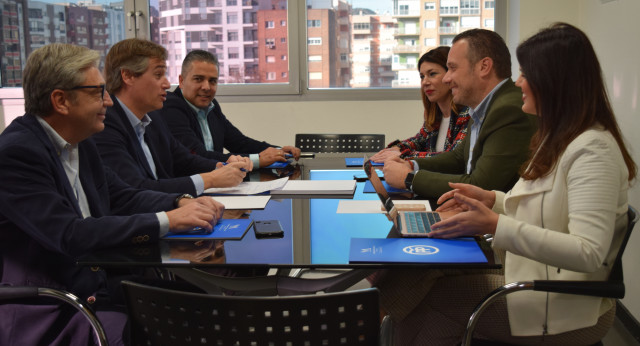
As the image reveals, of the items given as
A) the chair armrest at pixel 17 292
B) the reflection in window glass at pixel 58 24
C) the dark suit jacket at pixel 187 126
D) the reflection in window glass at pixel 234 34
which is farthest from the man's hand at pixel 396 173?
the reflection in window glass at pixel 58 24

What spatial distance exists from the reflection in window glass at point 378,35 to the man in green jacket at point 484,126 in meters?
2.65

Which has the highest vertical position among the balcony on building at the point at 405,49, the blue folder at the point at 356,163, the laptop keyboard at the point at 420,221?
the balcony on building at the point at 405,49

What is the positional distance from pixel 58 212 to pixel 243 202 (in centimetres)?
75

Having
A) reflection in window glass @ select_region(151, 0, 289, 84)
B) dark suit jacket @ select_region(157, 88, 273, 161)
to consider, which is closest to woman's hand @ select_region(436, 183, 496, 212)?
dark suit jacket @ select_region(157, 88, 273, 161)

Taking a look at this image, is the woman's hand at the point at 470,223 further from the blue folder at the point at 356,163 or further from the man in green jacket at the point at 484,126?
the blue folder at the point at 356,163

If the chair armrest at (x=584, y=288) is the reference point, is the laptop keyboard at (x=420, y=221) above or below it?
above

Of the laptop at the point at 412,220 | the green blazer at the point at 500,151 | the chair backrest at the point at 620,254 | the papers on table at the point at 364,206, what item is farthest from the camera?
the green blazer at the point at 500,151

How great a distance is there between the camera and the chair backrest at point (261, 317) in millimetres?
1098

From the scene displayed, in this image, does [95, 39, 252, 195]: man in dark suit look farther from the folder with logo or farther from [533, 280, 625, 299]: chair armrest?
[533, 280, 625, 299]: chair armrest

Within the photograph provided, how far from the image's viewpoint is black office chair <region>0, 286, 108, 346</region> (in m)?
1.42

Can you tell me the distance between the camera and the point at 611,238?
1445 mm

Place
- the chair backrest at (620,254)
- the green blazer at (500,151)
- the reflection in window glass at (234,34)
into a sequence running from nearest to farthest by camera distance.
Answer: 1. the chair backrest at (620,254)
2. the green blazer at (500,151)
3. the reflection in window glass at (234,34)

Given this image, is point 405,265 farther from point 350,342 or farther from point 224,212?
point 224,212

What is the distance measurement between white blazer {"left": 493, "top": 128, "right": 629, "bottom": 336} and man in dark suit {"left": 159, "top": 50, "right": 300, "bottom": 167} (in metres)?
1.98
